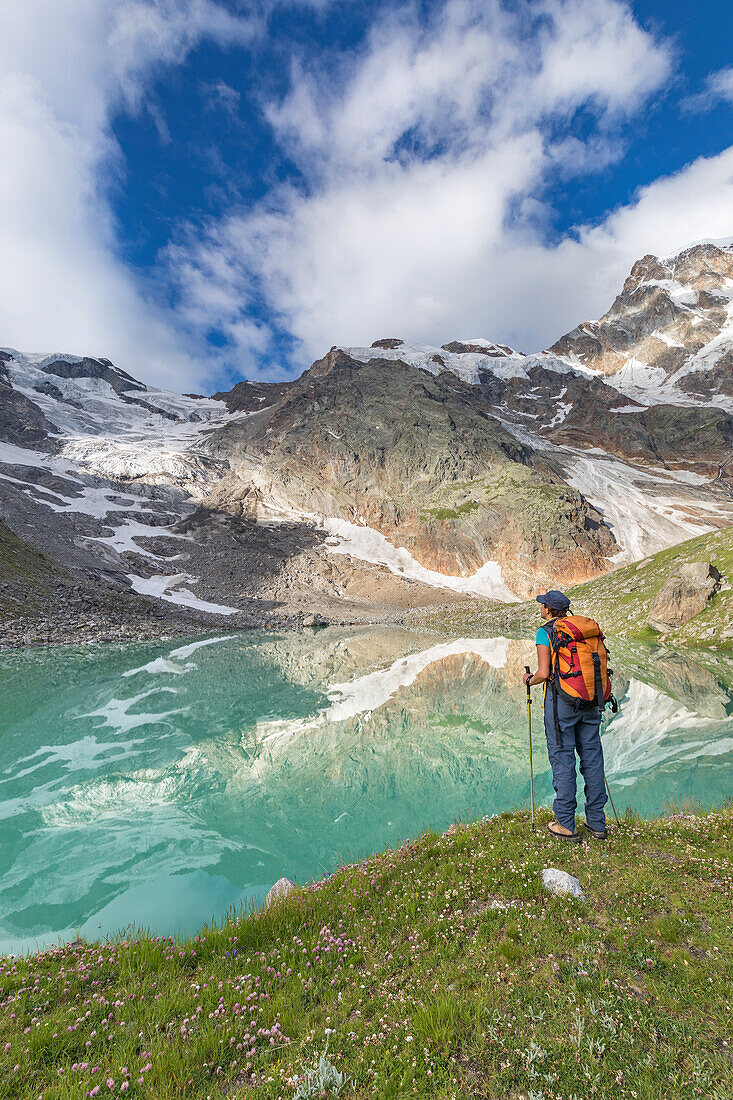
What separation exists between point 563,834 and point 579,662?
321 cm

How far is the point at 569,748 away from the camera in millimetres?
8430

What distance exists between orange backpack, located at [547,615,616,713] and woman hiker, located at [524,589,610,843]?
6 centimetres

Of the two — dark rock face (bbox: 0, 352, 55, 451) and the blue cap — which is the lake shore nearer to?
the blue cap

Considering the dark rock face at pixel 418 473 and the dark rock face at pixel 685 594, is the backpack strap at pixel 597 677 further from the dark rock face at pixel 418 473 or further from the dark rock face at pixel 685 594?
the dark rock face at pixel 418 473

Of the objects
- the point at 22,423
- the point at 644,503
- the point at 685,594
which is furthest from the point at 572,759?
the point at 22,423

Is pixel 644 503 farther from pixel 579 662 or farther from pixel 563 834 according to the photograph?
pixel 563 834

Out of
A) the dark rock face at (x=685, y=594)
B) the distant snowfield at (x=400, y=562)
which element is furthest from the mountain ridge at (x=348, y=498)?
the dark rock face at (x=685, y=594)

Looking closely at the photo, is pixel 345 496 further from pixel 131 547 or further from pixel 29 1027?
pixel 29 1027

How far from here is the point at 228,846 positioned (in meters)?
11.9

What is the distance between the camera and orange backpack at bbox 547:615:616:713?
802cm

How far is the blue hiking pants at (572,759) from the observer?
8289mm

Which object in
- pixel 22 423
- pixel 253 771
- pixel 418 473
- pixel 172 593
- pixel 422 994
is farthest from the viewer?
pixel 22 423

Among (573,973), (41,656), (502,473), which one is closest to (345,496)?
(502,473)

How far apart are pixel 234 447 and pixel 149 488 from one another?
37388 mm
